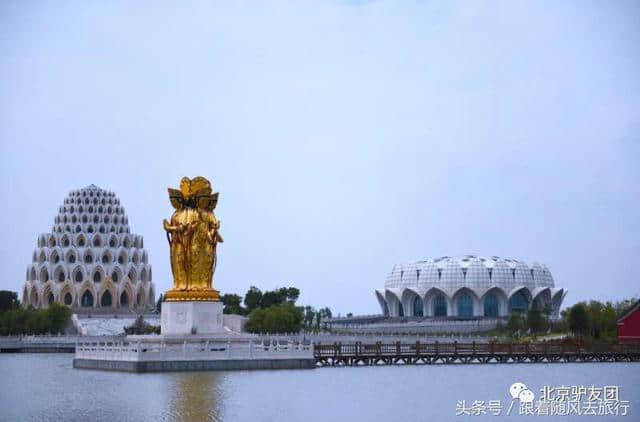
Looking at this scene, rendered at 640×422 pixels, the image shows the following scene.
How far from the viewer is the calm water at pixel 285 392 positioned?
1128 inches

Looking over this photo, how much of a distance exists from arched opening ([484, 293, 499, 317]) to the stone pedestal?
9556 cm

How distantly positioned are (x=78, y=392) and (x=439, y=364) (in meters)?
21.4

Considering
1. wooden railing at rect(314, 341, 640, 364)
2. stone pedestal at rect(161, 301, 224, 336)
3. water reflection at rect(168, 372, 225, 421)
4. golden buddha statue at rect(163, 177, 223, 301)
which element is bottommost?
water reflection at rect(168, 372, 225, 421)

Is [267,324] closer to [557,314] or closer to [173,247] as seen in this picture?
[173,247]

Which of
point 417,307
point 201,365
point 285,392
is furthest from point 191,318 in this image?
point 417,307

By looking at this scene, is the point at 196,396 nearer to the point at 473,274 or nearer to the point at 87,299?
the point at 87,299

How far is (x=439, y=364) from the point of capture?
52.2 metres

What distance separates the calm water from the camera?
28656 millimetres

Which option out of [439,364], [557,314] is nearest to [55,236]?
[557,314]

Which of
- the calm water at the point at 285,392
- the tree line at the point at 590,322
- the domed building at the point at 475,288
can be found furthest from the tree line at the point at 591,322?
the domed building at the point at 475,288

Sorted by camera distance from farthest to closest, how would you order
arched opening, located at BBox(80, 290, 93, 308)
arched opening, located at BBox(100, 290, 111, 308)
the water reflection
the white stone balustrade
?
arched opening, located at BBox(100, 290, 111, 308)
arched opening, located at BBox(80, 290, 93, 308)
the white stone balustrade
the water reflection

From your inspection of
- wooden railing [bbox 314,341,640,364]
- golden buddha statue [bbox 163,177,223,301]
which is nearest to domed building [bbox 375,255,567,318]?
wooden railing [bbox 314,341,640,364]

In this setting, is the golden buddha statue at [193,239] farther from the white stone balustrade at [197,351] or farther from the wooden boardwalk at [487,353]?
the wooden boardwalk at [487,353]

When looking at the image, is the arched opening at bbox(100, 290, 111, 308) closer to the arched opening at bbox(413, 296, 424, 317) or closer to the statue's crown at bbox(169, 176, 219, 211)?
the arched opening at bbox(413, 296, 424, 317)
